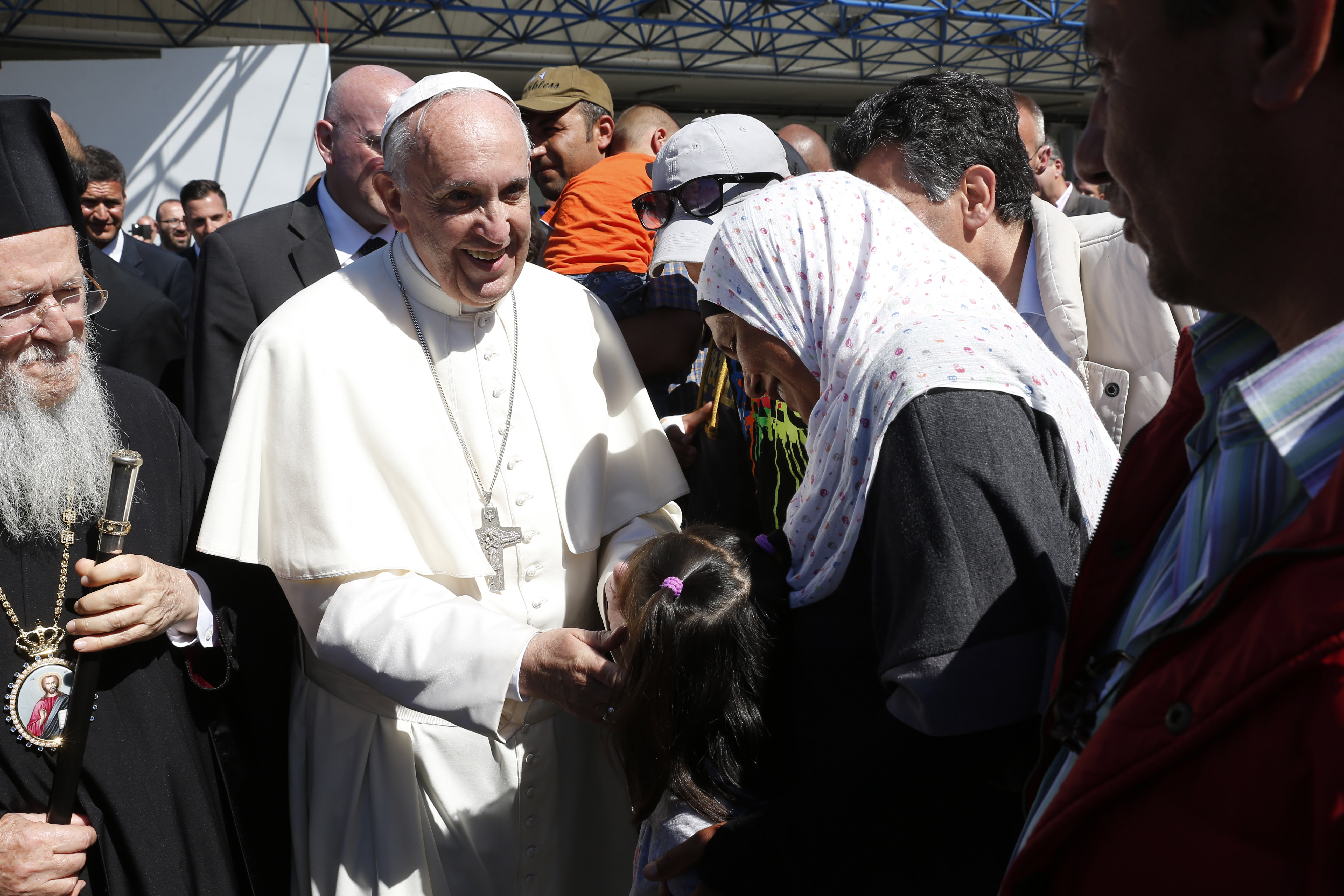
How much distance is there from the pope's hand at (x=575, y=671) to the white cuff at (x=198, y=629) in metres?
0.71

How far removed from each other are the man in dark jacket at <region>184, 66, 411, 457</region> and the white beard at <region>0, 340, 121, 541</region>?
2.51ft

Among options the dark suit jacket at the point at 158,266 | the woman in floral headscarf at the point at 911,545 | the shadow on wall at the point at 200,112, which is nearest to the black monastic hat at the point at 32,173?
the woman in floral headscarf at the point at 911,545

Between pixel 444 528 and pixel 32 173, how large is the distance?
1136 mm

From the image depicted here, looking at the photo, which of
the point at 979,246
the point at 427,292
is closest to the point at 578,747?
the point at 427,292

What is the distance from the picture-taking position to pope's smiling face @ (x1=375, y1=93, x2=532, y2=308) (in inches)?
85.4

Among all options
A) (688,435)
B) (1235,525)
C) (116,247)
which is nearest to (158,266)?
(116,247)

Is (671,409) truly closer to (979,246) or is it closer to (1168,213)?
(979,246)

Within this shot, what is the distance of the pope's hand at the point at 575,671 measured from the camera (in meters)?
1.82

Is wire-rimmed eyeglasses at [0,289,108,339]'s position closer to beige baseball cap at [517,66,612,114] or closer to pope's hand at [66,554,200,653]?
pope's hand at [66,554,200,653]

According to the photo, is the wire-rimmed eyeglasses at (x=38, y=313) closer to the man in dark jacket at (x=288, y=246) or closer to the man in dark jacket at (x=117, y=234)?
the man in dark jacket at (x=288, y=246)

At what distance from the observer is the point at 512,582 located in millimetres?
2246

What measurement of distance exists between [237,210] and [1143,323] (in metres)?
10.3

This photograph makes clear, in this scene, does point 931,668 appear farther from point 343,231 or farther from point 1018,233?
point 343,231

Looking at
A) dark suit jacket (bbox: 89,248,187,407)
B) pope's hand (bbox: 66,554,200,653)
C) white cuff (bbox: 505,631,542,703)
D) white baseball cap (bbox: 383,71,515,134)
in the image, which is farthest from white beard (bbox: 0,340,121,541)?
dark suit jacket (bbox: 89,248,187,407)
